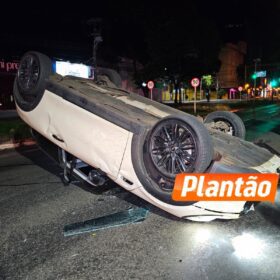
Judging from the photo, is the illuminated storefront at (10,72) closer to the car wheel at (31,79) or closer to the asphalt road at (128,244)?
the car wheel at (31,79)

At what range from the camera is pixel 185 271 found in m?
2.87

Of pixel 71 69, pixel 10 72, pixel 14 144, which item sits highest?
pixel 71 69

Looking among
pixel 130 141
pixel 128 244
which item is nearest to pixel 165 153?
pixel 130 141

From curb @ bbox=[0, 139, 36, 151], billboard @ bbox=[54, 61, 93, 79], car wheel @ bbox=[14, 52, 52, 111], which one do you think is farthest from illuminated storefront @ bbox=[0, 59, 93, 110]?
car wheel @ bbox=[14, 52, 52, 111]

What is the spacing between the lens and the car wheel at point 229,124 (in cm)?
509

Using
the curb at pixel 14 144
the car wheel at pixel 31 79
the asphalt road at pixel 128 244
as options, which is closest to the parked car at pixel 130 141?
the car wheel at pixel 31 79

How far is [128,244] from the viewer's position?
3.40 meters

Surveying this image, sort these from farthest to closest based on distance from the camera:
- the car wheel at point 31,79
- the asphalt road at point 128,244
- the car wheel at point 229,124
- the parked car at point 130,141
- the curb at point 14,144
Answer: the curb at point 14,144 < the car wheel at point 229,124 < the car wheel at point 31,79 < the parked car at point 130,141 < the asphalt road at point 128,244

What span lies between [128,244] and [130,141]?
1061mm

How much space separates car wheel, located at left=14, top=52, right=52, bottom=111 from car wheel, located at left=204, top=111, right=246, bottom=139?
264cm

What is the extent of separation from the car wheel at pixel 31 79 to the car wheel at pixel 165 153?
157 cm

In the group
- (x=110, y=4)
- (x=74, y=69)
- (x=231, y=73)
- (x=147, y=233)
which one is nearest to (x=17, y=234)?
(x=147, y=233)

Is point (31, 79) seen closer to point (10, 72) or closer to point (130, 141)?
point (130, 141)

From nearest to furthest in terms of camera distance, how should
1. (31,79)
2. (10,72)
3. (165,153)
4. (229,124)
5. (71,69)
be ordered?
1. (165,153)
2. (31,79)
3. (229,124)
4. (10,72)
5. (71,69)
